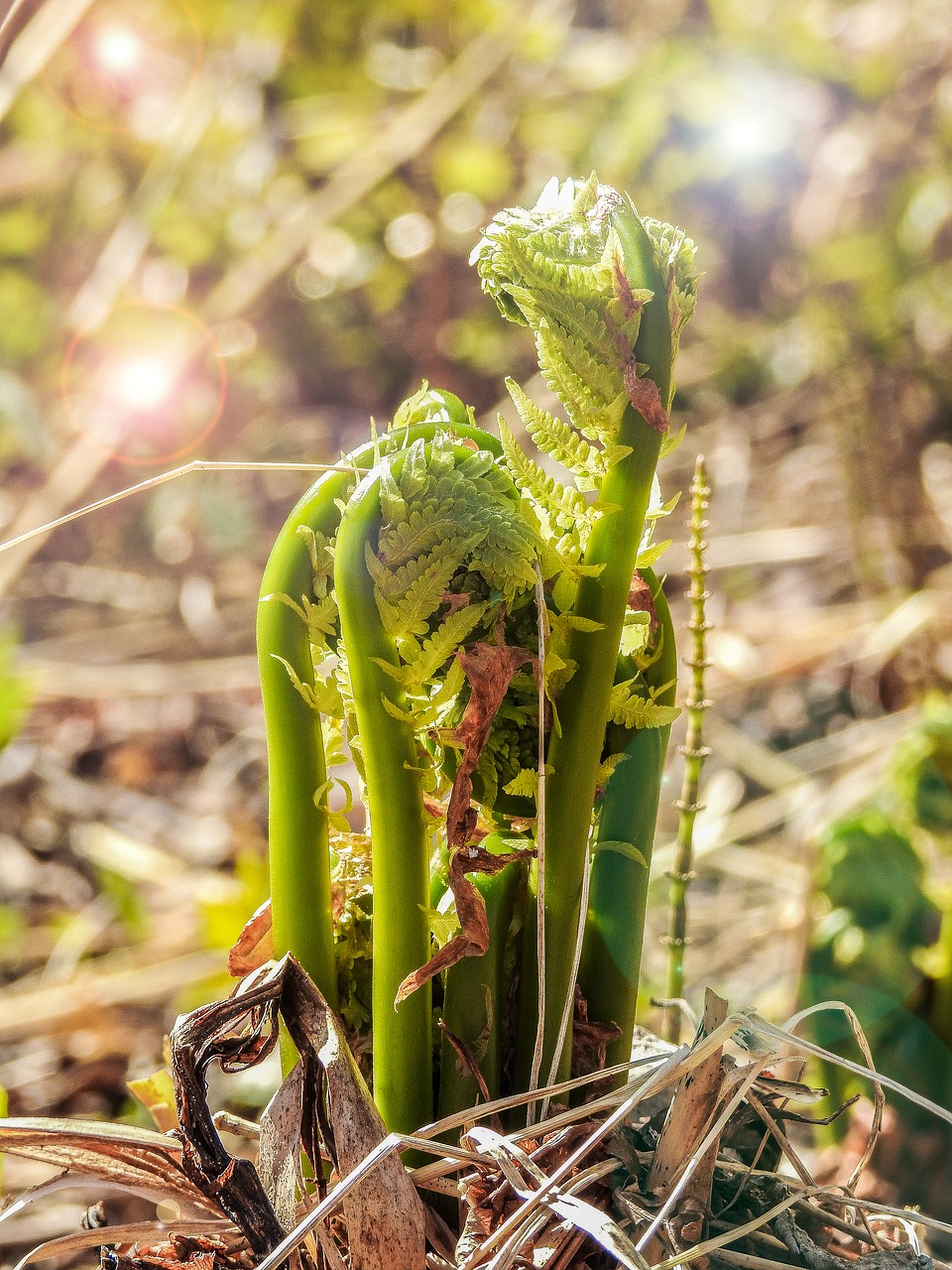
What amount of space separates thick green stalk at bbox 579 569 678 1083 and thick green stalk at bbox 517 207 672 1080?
0.04 metres

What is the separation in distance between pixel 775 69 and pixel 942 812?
2.13 m

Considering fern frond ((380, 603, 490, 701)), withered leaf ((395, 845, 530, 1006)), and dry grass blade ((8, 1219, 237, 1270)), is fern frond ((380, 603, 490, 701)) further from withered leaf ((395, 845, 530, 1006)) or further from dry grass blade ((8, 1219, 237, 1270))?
dry grass blade ((8, 1219, 237, 1270))

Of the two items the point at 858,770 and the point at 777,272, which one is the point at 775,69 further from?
the point at 858,770

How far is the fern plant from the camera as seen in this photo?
0.54 metres

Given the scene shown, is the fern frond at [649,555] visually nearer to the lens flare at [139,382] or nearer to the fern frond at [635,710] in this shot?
the fern frond at [635,710]

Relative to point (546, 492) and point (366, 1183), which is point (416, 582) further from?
point (366, 1183)

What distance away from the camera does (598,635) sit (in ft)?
1.85

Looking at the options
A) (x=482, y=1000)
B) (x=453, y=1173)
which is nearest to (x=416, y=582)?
(x=482, y=1000)

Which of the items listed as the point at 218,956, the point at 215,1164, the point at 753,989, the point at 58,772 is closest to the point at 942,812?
the point at 753,989

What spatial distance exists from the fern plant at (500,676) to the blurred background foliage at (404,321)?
1.32 m

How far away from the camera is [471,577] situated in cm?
55

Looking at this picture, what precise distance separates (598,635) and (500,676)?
6 centimetres

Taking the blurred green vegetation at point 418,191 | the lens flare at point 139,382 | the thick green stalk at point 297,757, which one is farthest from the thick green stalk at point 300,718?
the lens flare at point 139,382

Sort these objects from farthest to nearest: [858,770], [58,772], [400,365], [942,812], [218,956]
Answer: [400,365], [58,772], [858,770], [218,956], [942,812]
